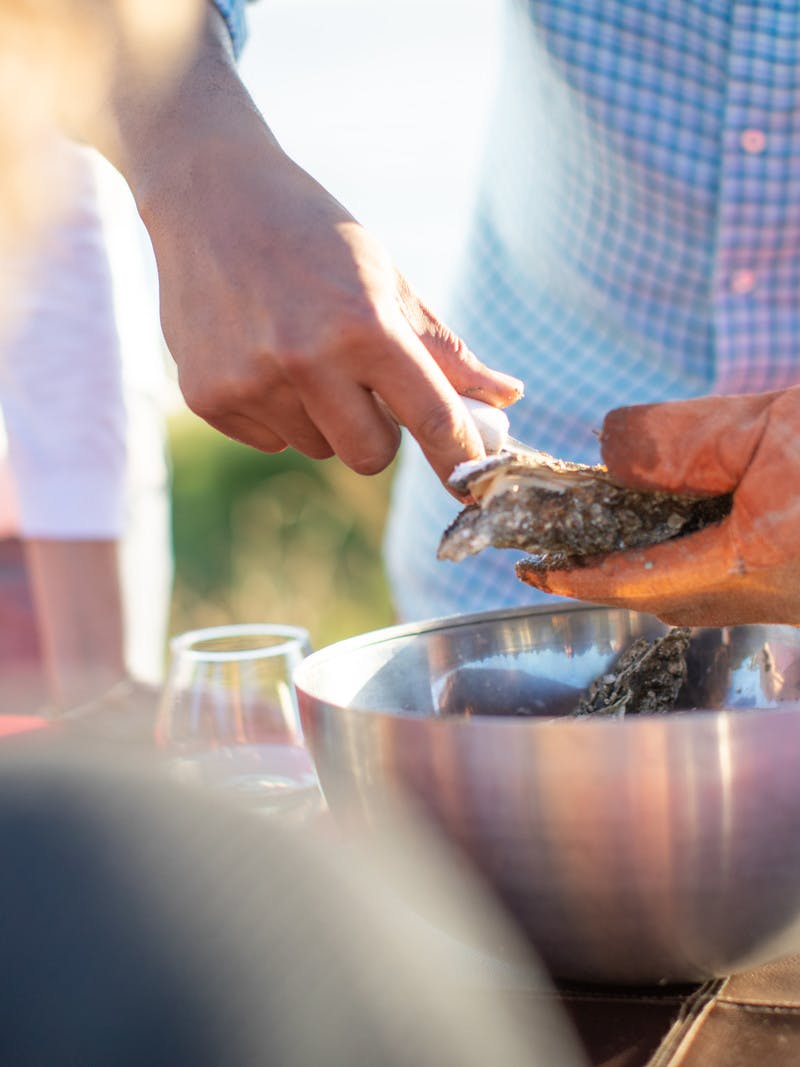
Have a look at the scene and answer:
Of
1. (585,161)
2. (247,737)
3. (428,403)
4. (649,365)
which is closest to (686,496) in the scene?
(428,403)

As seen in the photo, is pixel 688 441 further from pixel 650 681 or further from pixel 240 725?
pixel 240 725

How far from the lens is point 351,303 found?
86 centimetres

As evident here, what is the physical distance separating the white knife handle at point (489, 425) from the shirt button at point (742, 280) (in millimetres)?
786

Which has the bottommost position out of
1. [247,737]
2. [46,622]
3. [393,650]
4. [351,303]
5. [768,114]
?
[46,622]

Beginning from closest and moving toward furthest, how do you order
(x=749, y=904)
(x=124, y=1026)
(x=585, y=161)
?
(x=124, y=1026) < (x=749, y=904) < (x=585, y=161)

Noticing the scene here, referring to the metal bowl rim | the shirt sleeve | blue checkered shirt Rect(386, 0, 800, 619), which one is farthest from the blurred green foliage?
the metal bowl rim

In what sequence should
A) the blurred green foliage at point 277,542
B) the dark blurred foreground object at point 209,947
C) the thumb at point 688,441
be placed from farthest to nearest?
the blurred green foliage at point 277,542
the thumb at point 688,441
the dark blurred foreground object at point 209,947

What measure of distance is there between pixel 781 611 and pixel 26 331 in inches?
84.9

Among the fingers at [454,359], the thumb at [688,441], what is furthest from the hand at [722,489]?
the fingers at [454,359]

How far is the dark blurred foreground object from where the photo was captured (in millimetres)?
521

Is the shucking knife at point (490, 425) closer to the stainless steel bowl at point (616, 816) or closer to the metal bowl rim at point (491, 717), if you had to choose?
the metal bowl rim at point (491, 717)

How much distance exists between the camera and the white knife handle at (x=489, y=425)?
1.00m

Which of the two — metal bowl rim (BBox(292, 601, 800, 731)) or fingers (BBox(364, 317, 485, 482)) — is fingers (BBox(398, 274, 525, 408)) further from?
metal bowl rim (BBox(292, 601, 800, 731))

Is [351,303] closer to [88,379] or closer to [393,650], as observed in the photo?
[393,650]
